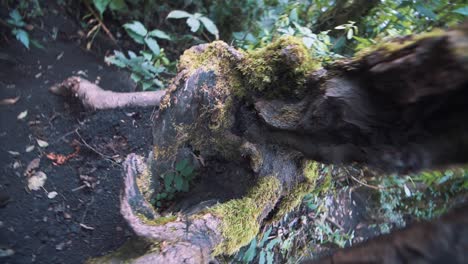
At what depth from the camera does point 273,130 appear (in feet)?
5.55

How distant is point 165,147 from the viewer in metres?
2.15

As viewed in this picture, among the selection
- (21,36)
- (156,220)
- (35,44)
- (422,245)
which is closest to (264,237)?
(156,220)

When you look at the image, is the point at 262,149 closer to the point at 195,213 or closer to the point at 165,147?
the point at 195,213

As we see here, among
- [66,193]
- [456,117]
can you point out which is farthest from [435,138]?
[66,193]

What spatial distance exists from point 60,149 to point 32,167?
0.88 feet

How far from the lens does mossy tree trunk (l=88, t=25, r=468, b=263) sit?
3.32ft

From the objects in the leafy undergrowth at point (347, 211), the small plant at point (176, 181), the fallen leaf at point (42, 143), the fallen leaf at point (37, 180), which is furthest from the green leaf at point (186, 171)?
the fallen leaf at point (42, 143)

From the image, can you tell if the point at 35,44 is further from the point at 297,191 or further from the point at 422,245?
the point at 422,245

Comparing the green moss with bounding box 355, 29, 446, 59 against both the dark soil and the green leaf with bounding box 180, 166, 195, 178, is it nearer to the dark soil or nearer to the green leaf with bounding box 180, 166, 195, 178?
the green leaf with bounding box 180, 166, 195, 178

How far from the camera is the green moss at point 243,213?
1668mm

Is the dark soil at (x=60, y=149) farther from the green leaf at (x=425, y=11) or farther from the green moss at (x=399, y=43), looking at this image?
the green leaf at (x=425, y=11)

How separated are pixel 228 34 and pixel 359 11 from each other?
1.41 metres

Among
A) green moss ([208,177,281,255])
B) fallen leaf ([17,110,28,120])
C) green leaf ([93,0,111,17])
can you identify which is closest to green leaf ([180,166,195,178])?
green moss ([208,177,281,255])

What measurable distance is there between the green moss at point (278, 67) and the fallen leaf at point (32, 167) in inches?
67.7
